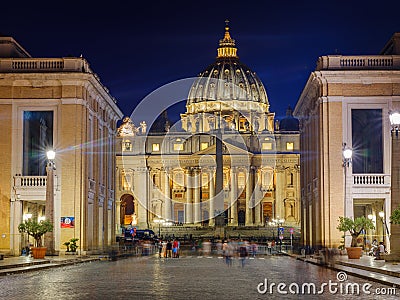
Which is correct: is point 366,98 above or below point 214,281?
above

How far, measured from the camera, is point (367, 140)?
5406 cm

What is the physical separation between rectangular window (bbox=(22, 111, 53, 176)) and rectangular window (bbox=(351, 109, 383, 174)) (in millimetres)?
19357

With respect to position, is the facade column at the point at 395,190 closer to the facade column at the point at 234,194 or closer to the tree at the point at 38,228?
the tree at the point at 38,228

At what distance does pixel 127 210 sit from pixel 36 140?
92610 millimetres

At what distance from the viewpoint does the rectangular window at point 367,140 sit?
51.6m

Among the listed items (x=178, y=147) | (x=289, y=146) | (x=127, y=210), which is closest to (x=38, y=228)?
(x=127, y=210)

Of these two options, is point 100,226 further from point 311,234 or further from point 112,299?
point 112,299

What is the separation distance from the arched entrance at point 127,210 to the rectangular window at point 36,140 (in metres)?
86.3

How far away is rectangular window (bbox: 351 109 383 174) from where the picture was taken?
5159 centimetres

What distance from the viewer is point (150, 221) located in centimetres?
13700

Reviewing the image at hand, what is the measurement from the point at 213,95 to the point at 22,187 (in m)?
131

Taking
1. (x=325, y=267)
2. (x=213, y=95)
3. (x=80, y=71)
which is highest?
(x=213, y=95)

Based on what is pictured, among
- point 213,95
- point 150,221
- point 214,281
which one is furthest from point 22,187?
point 213,95

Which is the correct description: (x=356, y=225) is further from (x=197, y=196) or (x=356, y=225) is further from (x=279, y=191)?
(x=197, y=196)
